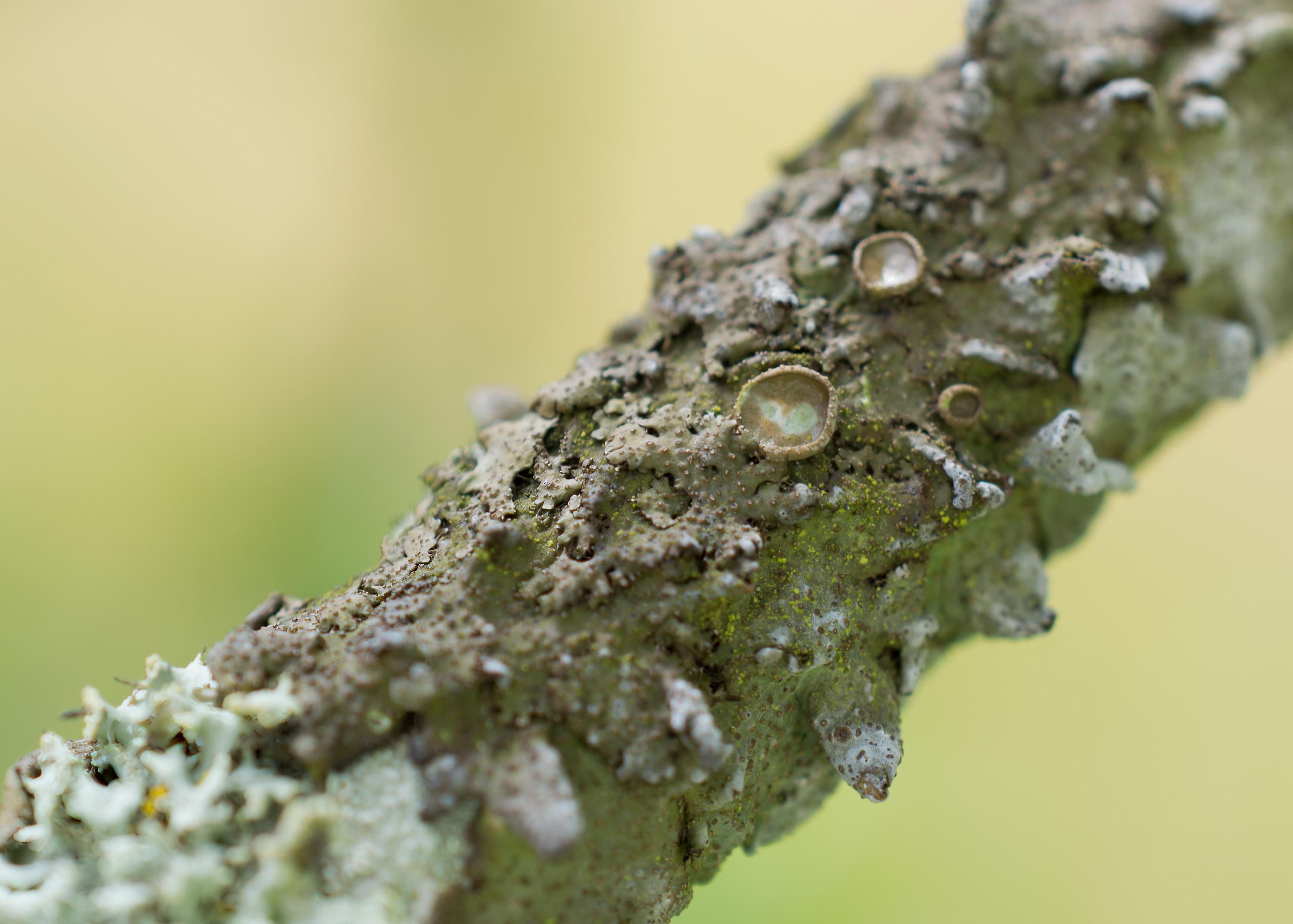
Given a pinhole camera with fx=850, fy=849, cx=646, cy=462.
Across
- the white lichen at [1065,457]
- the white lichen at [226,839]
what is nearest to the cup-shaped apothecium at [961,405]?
the white lichen at [1065,457]

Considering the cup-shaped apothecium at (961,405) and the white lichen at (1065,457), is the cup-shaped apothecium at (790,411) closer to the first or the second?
the cup-shaped apothecium at (961,405)

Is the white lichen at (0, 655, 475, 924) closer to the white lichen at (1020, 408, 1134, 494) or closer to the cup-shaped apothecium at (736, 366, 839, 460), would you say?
the cup-shaped apothecium at (736, 366, 839, 460)

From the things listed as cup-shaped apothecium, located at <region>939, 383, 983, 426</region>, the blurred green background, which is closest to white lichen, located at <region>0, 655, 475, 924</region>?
cup-shaped apothecium, located at <region>939, 383, 983, 426</region>

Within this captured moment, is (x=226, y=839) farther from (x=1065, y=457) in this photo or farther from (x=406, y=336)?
(x=406, y=336)

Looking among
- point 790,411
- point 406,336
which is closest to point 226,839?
point 790,411

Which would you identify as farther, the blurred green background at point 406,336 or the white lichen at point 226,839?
the blurred green background at point 406,336

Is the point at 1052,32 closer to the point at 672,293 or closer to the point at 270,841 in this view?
the point at 672,293

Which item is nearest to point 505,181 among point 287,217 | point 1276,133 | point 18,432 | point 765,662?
point 287,217
